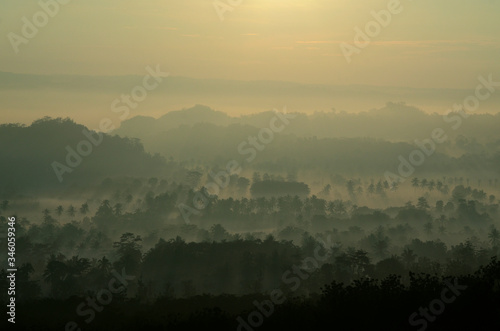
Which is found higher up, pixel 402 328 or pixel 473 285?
pixel 473 285

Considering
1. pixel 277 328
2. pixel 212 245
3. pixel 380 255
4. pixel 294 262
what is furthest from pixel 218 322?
pixel 380 255

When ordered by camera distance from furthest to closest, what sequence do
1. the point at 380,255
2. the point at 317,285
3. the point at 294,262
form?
the point at 380,255 < the point at 294,262 < the point at 317,285

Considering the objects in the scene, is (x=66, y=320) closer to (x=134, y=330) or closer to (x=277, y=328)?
(x=134, y=330)

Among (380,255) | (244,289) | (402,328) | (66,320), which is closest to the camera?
(402,328)

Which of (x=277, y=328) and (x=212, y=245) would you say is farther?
(x=212, y=245)

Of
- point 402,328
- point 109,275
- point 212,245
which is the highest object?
point 212,245

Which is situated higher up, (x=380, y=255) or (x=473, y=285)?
(x=380, y=255)

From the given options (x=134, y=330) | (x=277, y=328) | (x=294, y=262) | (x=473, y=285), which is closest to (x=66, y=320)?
(x=134, y=330)

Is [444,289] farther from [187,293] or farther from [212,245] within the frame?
[212,245]

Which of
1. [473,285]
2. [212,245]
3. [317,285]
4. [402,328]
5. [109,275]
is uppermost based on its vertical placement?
[212,245]

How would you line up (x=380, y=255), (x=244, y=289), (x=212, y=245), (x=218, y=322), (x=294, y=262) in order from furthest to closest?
(x=380, y=255), (x=212, y=245), (x=294, y=262), (x=244, y=289), (x=218, y=322)
